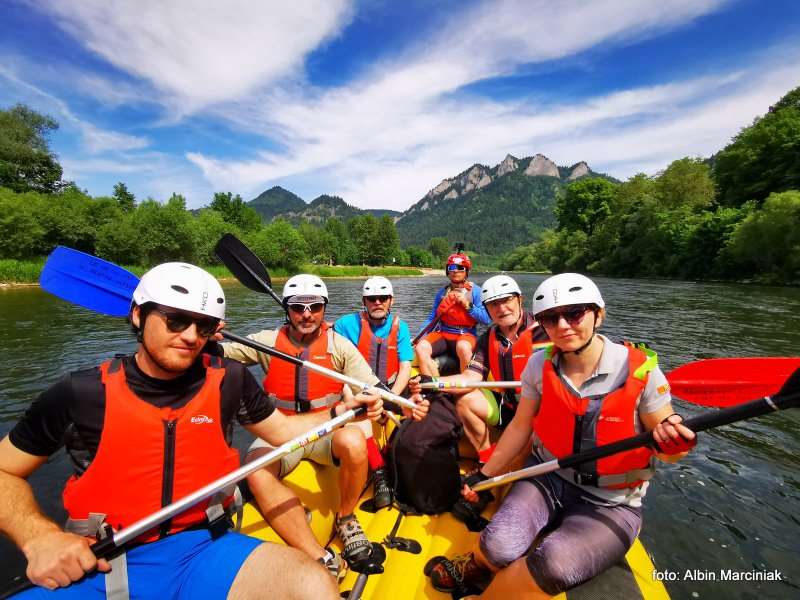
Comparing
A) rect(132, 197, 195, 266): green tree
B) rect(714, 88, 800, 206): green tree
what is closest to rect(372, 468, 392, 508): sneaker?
rect(132, 197, 195, 266): green tree

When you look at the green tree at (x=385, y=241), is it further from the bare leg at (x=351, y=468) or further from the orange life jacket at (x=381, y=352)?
the bare leg at (x=351, y=468)

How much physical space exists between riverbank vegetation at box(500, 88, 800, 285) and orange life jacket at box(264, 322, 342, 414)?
3363 cm

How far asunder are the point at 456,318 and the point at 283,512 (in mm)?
4176

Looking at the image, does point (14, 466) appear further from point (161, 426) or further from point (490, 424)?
point (490, 424)

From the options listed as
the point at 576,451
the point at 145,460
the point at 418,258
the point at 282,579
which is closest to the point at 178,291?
the point at 145,460

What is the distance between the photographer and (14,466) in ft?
5.99

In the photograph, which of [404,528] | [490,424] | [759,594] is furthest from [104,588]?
[759,594]

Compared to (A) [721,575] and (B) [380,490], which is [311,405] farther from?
(A) [721,575]

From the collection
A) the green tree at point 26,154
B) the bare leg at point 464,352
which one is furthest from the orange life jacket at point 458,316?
the green tree at point 26,154

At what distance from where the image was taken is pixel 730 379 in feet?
9.31

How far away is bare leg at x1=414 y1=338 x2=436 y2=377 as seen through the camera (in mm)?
5680

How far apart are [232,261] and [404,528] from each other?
3741 mm

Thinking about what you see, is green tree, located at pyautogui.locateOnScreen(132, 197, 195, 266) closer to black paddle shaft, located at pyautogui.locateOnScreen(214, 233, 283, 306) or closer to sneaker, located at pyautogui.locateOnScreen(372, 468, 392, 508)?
black paddle shaft, located at pyautogui.locateOnScreen(214, 233, 283, 306)

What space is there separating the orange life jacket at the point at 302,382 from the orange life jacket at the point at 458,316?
289 centimetres
